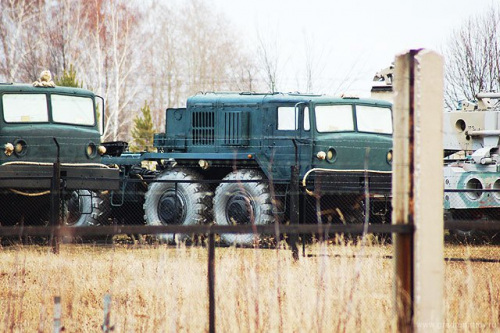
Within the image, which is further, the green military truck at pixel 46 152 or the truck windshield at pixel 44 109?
the truck windshield at pixel 44 109

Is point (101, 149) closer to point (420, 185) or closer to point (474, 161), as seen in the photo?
point (474, 161)

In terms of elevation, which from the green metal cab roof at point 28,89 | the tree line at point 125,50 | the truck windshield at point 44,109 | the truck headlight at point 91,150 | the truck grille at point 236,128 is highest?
the tree line at point 125,50

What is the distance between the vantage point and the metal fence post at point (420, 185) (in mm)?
4762

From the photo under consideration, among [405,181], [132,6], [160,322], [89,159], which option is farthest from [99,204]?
[132,6]

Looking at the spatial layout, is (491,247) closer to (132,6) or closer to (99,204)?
(99,204)

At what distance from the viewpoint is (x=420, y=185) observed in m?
4.76

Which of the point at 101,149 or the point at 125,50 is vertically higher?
the point at 125,50

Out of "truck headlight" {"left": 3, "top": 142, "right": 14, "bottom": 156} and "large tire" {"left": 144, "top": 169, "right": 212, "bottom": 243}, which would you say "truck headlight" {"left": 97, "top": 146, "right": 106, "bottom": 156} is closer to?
"large tire" {"left": 144, "top": 169, "right": 212, "bottom": 243}

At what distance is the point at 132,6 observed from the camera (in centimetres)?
4659

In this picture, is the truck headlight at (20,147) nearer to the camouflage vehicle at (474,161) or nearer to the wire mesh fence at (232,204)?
the wire mesh fence at (232,204)

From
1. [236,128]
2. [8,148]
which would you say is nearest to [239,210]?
[236,128]

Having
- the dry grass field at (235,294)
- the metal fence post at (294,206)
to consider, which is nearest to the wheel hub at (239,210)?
the metal fence post at (294,206)

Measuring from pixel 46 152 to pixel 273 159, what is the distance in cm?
388

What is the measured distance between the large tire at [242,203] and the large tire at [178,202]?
394 mm
